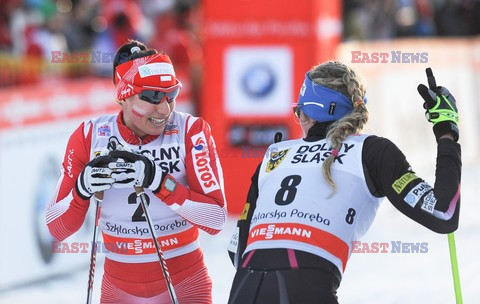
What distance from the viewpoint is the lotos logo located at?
4516 mm

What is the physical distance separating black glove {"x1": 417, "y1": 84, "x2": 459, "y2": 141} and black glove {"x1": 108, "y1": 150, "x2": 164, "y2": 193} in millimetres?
Result: 1227

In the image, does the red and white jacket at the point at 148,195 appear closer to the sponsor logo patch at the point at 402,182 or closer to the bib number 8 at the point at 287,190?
the bib number 8 at the point at 287,190

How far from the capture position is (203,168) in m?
4.54

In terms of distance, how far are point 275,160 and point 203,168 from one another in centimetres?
55

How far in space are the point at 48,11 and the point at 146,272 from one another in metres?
8.34

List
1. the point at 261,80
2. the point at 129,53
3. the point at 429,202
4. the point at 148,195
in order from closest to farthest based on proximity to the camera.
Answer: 1. the point at 429,202
2. the point at 148,195
3. the point at 129,53
4. the point at 261,80

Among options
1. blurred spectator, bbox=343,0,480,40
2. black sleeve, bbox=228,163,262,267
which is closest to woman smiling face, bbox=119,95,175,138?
black sleeve, bbox=228,163,262,267

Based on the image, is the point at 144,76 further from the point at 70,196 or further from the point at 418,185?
the point at 418,185

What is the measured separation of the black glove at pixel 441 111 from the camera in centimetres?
395

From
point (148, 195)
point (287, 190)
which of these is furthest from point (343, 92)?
point (148, 195)

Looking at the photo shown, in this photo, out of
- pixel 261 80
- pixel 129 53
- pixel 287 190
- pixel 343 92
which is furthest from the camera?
pixel 261 80

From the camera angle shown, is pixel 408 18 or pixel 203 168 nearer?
pixel 203 168

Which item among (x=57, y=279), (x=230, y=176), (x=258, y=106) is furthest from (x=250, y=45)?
(x=57, y=279)

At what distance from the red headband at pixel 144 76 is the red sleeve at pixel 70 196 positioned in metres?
0.29
